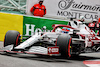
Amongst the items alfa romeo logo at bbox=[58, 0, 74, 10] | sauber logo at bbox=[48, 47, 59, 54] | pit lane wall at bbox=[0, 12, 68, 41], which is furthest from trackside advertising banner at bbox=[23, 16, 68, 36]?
sauber logo at bbox=[48, 47, 59, 54]

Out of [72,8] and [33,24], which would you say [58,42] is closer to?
[33,24]

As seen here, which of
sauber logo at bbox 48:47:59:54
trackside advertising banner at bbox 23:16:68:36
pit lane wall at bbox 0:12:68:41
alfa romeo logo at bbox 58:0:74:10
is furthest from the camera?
alfa romeo logo at bbox 58:0:74:10

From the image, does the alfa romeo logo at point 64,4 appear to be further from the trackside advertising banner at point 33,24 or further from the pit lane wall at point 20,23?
the pit lane wall at point 20,23

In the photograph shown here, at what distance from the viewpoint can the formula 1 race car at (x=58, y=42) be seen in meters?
7.71

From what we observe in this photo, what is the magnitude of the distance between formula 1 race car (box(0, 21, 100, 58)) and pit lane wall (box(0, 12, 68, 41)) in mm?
3256

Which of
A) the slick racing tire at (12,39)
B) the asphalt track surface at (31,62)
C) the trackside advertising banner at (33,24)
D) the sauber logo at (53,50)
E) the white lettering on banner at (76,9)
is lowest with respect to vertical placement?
the asphalt track surface at (31,62)

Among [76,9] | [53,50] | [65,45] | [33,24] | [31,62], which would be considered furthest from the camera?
[76,9]

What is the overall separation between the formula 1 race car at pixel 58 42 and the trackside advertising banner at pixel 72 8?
438 centimetres

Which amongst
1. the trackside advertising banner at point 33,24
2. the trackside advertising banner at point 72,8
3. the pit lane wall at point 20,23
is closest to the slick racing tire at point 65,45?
the pit lane wall at point 20,23

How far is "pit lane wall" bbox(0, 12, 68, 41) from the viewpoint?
1216cm

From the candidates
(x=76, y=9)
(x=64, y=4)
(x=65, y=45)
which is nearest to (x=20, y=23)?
(x=64, y=4)

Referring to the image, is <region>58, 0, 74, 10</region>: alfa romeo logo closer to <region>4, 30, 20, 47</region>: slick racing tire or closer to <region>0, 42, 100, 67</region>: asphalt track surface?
<region>4, 30, 20, 47</region>: slick racing tire

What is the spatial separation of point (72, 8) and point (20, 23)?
417 cm

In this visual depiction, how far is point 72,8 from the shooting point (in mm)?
15367
